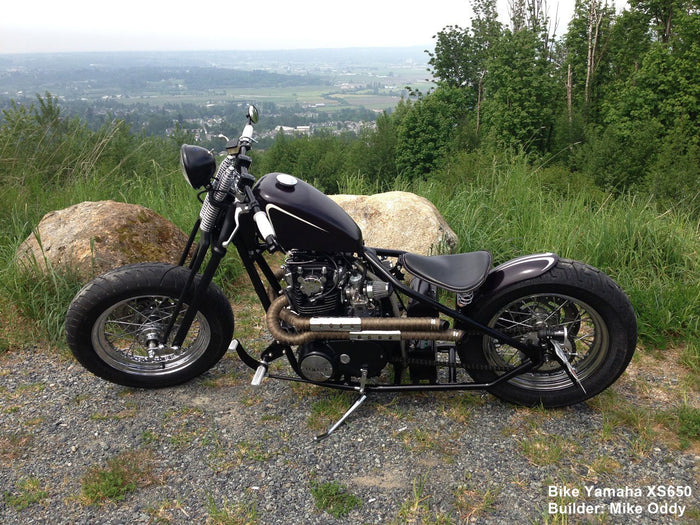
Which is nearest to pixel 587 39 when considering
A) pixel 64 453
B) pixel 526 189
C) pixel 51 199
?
pixel 526 189

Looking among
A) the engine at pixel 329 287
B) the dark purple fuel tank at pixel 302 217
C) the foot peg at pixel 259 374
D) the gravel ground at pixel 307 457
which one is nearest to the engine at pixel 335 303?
the engine at pixel 329 287

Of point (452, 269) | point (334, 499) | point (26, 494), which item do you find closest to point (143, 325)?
point (26, 494)

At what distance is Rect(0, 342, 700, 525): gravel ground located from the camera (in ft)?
8.46

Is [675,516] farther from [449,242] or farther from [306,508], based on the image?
[449,242]

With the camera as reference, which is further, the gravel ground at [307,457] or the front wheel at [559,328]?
the front wheel at [559,328]

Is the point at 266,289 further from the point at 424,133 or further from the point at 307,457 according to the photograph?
the point at 424,133

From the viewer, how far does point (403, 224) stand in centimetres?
517

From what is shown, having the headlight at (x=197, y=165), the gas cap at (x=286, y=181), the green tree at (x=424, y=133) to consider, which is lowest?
the green tree at (x=424, y=133)

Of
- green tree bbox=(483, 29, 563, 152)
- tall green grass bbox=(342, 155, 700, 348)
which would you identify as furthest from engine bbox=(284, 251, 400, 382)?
green tree bbox=(483, 29, 563, 152)

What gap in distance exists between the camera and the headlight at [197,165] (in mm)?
2814

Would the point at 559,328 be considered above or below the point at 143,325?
above

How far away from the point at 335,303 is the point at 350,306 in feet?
0.29

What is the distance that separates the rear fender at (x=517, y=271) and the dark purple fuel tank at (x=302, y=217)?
0.79 metres

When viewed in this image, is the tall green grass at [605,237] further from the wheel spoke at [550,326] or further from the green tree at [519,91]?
the green tree at [519,91]
